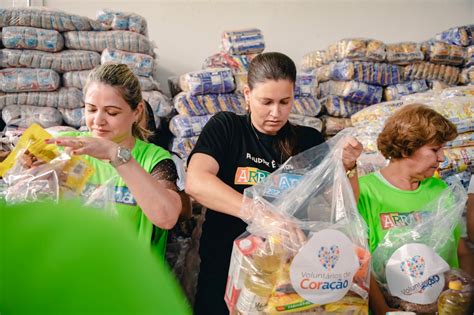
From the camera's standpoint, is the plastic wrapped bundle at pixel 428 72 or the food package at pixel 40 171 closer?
the food package at pixel 40 171

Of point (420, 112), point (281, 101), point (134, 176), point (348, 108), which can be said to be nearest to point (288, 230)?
point (134, 176)

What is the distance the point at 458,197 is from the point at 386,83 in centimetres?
173

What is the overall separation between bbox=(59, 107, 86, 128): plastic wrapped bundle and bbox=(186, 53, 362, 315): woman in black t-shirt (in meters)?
1.42

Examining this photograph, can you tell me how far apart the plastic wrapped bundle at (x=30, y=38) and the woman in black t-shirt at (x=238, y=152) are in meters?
1.62

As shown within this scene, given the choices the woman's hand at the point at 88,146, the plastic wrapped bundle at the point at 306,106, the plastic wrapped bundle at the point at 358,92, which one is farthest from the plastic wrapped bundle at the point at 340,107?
the woman's hand at the point at 88,146

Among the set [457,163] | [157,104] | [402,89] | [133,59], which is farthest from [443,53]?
[133,59]

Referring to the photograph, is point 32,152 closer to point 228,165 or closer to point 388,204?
point 228,165

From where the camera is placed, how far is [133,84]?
127 centimetres

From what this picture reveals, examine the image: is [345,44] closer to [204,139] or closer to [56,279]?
[204,139]

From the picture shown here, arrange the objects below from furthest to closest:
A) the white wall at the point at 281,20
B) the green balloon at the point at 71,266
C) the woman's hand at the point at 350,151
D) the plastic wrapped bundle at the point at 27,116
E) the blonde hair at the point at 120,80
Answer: the white wall at the point at 281,20 → the plastic wrapped bundle at the point at 27,116 → the blonde hair at the point at 120,80 → the woman's hand at the point at 350,151 → the green balloon at the point at 71,266

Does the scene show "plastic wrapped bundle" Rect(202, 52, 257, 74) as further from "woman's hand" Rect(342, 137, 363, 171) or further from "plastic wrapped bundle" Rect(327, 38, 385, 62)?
"woman's hand" Rect(342, 137, 363, 171)

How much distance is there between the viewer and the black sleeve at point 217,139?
4.15 ft

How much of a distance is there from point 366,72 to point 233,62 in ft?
2.76

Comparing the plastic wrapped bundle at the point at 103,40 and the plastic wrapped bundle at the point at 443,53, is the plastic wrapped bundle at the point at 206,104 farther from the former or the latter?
the plastic wrapped bundle at the point at 443,53
